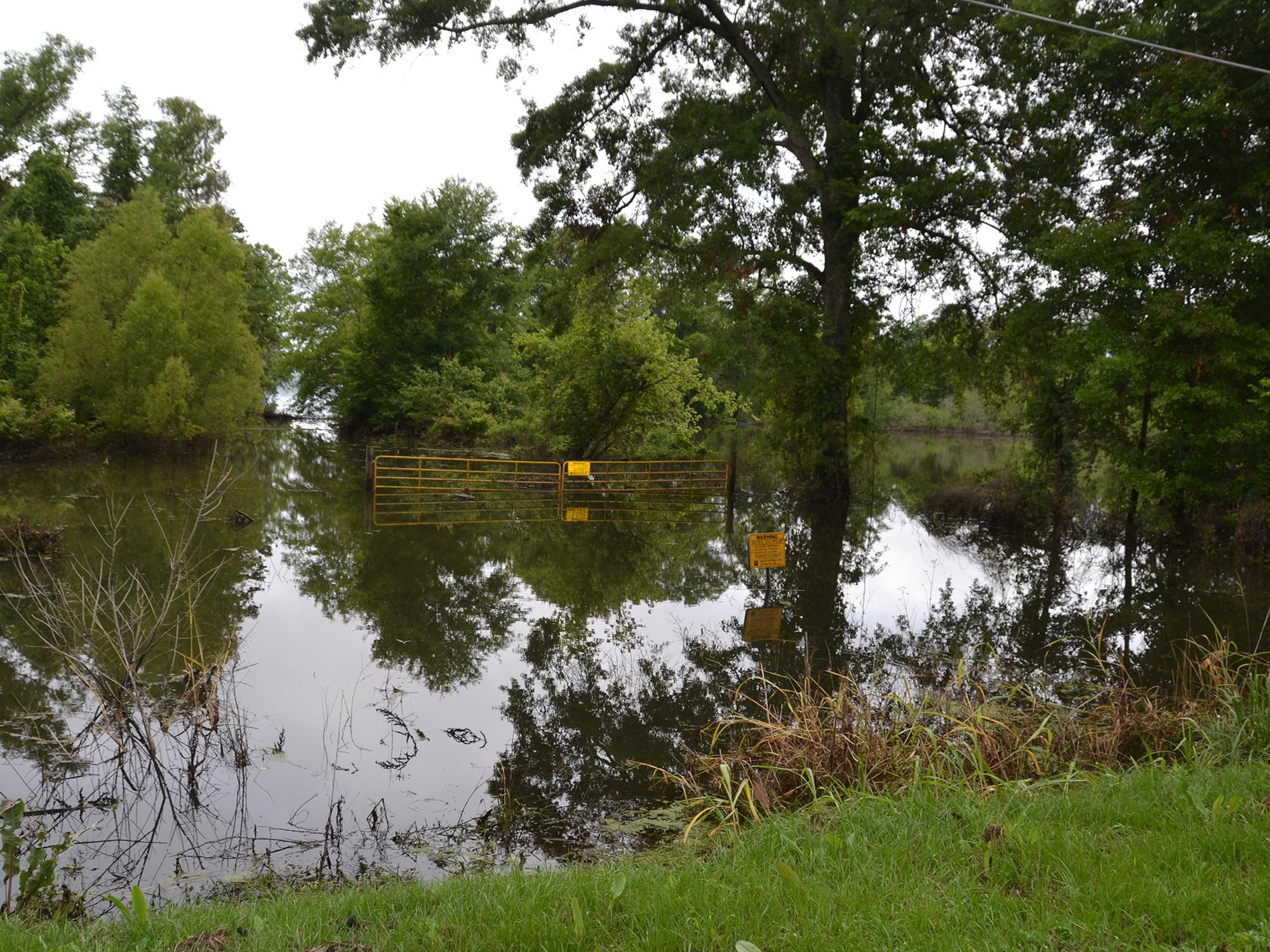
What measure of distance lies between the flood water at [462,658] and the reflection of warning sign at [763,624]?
0.40 ft

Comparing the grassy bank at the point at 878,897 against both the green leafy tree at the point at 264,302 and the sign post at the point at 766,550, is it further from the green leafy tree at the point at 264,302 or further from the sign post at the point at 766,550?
the green leafy tree at the point at 264,302

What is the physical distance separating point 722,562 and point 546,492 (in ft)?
34.1

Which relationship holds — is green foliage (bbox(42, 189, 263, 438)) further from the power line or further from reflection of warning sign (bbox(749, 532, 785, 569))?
the power line

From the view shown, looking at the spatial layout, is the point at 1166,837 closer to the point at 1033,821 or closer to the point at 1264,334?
the point at 1033,821

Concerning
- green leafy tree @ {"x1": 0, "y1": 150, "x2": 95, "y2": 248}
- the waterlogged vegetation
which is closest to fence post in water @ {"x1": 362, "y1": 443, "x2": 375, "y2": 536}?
the waterlogged vegetation

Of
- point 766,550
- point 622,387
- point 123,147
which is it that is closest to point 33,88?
point 123,147

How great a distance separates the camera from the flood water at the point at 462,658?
5.27 metres

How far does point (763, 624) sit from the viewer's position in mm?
10047

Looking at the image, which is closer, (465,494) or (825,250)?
(825,250)

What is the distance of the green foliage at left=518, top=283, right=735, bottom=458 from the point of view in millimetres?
25703

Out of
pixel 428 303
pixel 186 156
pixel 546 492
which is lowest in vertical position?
pixel 546 492

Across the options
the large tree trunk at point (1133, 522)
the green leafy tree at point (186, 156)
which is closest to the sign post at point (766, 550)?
the large tree trunk at point (1133, 522)

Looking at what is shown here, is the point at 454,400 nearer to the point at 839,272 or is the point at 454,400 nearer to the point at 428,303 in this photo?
the point at 428,303

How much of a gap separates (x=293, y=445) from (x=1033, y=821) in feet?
125
